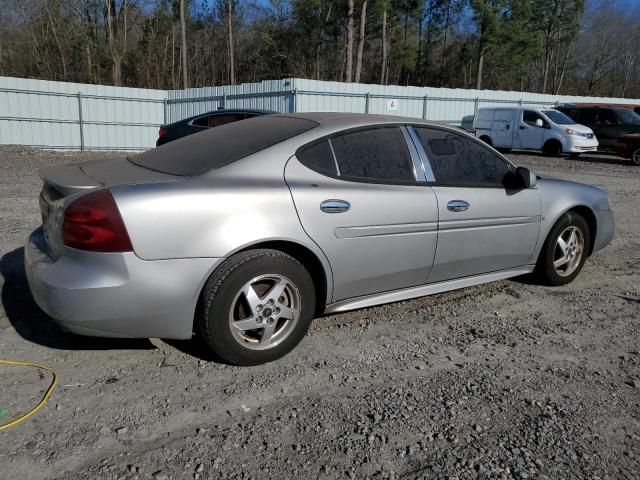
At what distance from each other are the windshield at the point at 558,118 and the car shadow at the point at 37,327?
18.1 m

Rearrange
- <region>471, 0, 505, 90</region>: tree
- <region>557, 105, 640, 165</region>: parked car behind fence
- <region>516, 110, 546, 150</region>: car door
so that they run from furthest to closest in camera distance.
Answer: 1. <region>471, 0, 505, 90</region>: tree
2. <region>557, 105, 640, 165</region>: parked car behind fence
3. <region>516, 110, 546, 150</region>: car door

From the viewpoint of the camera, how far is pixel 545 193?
177 inches

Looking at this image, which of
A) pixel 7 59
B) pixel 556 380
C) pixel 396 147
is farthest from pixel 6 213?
pixel 7 59

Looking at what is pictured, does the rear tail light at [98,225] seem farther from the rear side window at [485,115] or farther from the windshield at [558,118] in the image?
the rear side window at [485,115]

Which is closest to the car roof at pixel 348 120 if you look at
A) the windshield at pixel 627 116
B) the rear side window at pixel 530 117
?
the rear side window at pixel 530 117

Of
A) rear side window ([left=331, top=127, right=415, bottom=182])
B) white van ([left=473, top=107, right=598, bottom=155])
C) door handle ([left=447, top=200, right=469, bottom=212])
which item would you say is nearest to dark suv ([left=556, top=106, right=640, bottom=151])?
white van ([left=473, top=107, right=598, bottom=155])

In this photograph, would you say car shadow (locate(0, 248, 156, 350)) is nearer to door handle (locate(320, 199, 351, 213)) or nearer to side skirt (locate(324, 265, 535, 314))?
side skirt (locate(324, 265, 535, 314))

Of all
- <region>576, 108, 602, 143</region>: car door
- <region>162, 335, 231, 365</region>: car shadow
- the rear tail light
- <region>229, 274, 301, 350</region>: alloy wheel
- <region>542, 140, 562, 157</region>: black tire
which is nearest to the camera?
the rear tail light

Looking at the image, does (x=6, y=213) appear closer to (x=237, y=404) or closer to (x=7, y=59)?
(x=237, y=404)

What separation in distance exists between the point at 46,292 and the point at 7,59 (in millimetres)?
36751

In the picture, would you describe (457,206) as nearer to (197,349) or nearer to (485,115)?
(197,349)

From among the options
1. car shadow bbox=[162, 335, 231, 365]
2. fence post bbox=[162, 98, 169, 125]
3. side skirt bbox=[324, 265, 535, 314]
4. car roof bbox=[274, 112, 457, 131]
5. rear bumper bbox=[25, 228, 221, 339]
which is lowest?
car shadow bbox=[162, 335, 231, 365]

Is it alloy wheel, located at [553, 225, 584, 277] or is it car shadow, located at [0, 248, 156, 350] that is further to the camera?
alloy wheel, located at [553, 225, 584, 277]

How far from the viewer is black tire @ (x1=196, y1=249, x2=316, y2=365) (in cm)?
299
